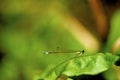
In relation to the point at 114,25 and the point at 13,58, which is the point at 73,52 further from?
the point at 13,58

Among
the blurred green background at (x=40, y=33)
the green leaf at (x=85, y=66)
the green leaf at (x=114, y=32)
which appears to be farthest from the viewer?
the blurred green background at (x=40, y=33)

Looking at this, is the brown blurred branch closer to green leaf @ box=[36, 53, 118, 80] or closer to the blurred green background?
Answer: the blurred green background

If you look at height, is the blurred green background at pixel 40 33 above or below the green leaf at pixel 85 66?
above

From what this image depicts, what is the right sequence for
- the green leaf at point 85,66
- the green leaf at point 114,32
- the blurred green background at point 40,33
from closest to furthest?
1. the green leaf at point 85,66
2. the green leaf at point 114,32
3. the blurred green background at point 40,33

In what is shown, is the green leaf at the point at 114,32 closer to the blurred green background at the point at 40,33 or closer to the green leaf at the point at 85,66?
the blurred green background at the point at 40,33

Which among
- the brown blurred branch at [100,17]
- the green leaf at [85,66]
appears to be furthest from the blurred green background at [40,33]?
the green leaf at [85,66]

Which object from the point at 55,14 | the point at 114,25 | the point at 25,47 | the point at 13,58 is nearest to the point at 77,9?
the point at 55,14
